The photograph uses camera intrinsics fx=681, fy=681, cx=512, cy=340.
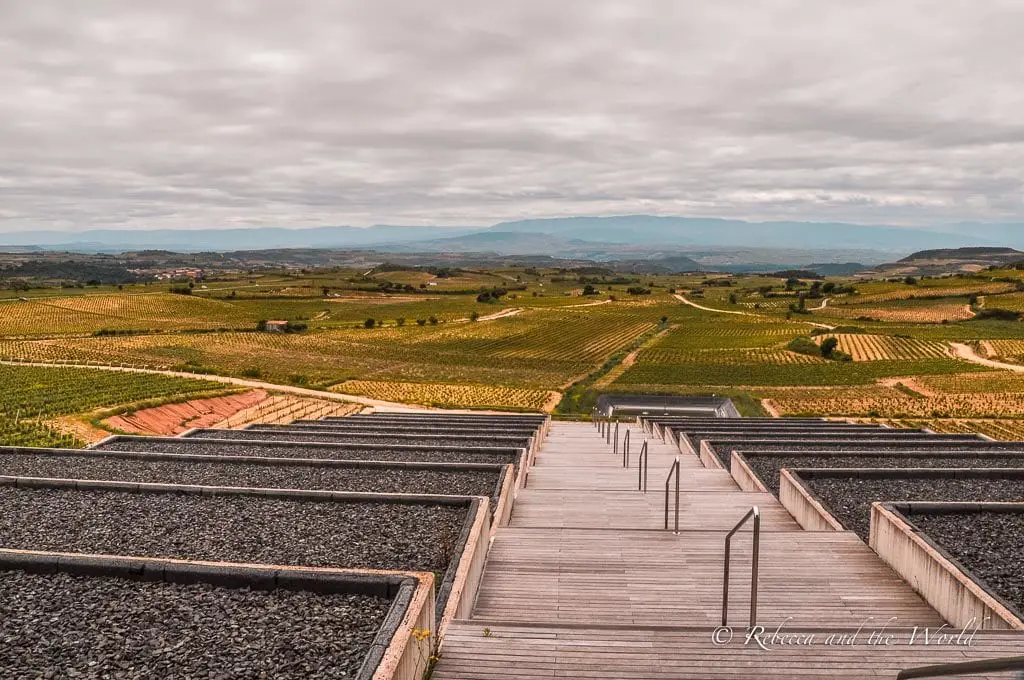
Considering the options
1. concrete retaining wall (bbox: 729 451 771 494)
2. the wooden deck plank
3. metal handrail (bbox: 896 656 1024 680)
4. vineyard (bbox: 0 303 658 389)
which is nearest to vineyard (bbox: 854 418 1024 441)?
vineyard (bbox: 0 303 658 389)

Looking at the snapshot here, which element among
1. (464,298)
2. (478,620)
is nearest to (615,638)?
(478,620)

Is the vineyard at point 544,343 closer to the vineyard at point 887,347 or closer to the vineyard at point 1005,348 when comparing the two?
the vineyard at point 887,347

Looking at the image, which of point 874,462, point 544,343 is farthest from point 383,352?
point 874,462

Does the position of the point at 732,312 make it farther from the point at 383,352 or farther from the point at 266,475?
the point at 266,475

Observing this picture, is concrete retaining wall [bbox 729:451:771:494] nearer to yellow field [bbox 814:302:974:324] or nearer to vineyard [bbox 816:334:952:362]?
vineyard [bbox 816:334:952:362]

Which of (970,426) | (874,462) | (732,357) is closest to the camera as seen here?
(874,462)
